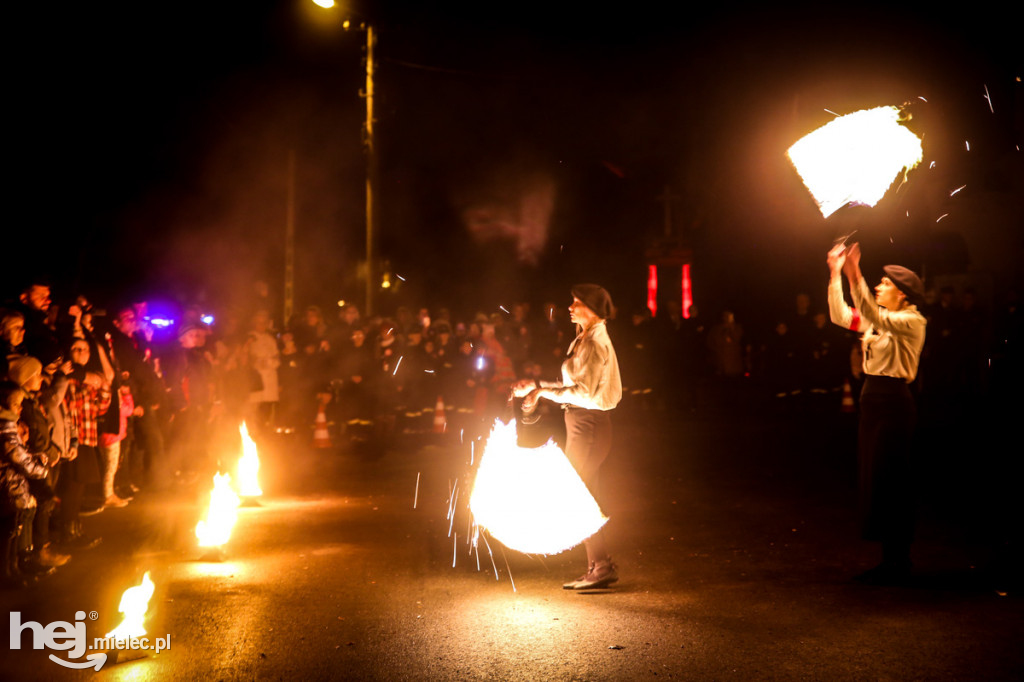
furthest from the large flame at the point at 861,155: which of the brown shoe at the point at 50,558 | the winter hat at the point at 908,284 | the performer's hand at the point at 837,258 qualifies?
the brown shoe at the point at 50,558

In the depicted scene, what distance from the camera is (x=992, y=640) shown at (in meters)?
4.98

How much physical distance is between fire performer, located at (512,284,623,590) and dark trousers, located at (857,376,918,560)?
6.43 feet

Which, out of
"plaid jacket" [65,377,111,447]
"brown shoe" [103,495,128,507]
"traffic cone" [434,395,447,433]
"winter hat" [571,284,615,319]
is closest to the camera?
"winter hat" [571,284,615,319]

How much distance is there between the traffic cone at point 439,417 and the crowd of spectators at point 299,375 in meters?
0.04

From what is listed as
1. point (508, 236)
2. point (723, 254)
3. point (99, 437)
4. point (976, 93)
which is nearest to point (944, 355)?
point (976, 93)

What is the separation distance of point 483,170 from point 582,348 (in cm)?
2598

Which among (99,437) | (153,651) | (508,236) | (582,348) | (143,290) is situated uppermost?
(508,236)

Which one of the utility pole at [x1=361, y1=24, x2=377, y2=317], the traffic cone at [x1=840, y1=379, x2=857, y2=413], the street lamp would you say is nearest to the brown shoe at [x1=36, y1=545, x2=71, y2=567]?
the utility pole at [x1=361, y1=24, x2=377, y2=317]

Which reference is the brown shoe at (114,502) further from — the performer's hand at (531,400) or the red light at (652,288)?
the red light at (652,288)

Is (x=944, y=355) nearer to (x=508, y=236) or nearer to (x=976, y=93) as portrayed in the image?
(x=976, y=93)

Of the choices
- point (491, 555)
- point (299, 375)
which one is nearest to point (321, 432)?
point (299, 375)

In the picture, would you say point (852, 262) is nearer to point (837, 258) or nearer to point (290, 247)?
point (837, 258)

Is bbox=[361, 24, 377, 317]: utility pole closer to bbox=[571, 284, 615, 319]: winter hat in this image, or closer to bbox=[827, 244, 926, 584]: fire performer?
bbox=[571, 284, 615, 319]: winter hat

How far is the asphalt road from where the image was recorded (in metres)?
4.73
